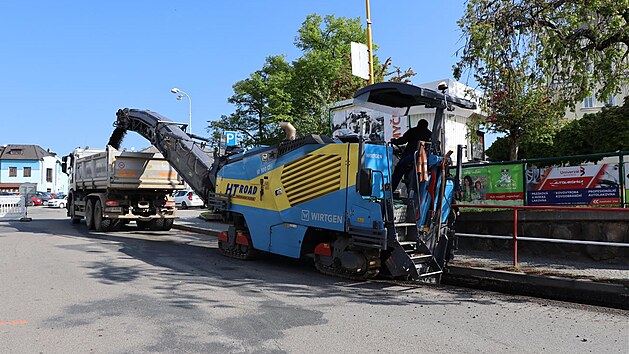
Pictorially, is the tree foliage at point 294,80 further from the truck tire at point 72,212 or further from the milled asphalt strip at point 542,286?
the milled asphalt strip at point 542,286

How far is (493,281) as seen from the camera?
7859 mm

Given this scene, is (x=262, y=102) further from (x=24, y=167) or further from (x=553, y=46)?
(x=24, y=167)

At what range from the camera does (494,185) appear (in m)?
11.6

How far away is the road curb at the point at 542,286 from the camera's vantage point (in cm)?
672

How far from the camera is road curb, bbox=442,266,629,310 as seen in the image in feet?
22.0

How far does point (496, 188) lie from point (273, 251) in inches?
231

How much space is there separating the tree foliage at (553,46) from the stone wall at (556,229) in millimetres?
2257

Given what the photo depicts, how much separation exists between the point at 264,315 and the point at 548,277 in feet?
14.6

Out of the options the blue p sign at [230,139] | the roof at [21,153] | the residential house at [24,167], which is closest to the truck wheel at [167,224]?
the blue p sign at [230,139]

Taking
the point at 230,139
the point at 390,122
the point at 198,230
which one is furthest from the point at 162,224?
the point at 390,122

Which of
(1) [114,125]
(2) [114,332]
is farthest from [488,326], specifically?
(1) [114,125]

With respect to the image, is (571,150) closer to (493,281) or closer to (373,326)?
(493,281)

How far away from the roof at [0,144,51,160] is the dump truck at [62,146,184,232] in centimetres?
6751

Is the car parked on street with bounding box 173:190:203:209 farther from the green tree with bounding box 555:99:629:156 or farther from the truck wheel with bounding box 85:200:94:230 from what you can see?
the green tree with bounding box 555:99:629:156
